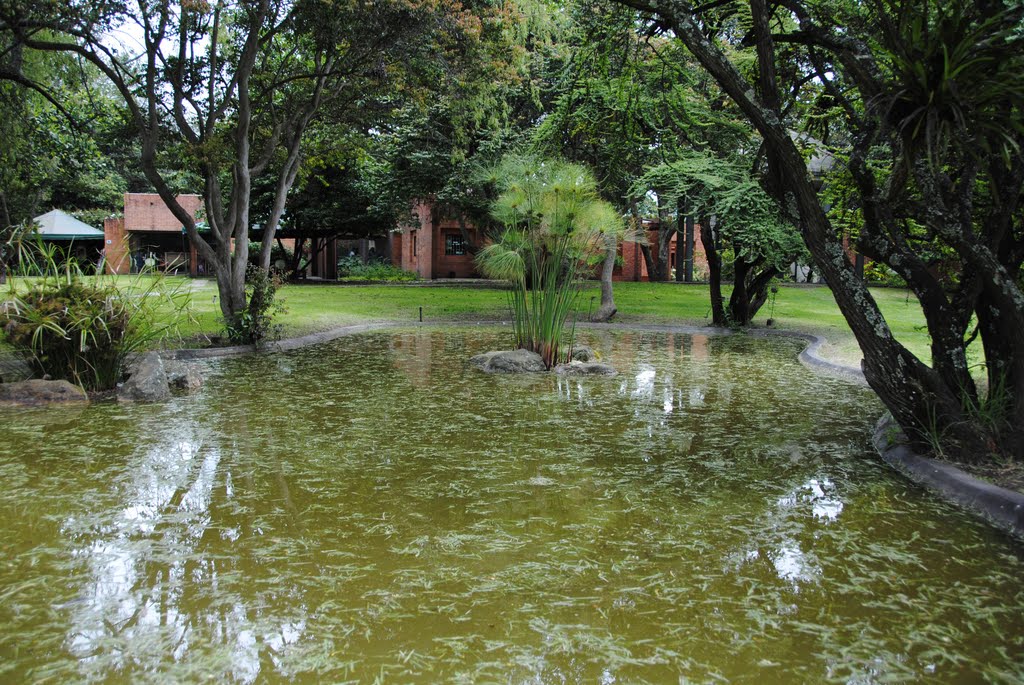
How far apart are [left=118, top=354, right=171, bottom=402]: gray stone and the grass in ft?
13.2

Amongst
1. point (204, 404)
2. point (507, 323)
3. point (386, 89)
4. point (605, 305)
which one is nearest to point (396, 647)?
point (204, 404)

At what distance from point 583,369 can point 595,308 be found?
8.96 metres

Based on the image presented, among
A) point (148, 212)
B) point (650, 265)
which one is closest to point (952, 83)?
point (650, 265)

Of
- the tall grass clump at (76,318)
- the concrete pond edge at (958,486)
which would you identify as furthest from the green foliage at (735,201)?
the tall grass clump at (76,318)

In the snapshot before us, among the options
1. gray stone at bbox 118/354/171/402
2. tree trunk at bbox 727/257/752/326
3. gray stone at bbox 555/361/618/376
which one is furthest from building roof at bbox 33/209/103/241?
gray stone at bbox 555/361/618/376

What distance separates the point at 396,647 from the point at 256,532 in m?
1.51

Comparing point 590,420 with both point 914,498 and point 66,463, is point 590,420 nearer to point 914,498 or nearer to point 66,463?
point 914,498

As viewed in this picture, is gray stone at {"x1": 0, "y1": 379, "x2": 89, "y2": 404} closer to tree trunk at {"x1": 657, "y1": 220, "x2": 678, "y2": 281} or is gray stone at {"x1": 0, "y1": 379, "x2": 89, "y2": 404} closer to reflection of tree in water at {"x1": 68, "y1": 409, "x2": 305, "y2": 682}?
reflection of tree in water at {"x1": 68, "y1": 409, "x2": 305, "y2": 682}

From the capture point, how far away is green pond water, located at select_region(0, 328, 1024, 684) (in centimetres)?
295

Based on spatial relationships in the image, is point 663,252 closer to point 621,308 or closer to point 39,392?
point 621,308

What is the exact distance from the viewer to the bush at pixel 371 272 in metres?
32.2

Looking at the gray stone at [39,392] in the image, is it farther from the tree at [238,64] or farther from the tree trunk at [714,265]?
the tree trunk at [714,265]

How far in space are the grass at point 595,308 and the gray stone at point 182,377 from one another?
3518 millimetres

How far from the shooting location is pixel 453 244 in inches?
1394
